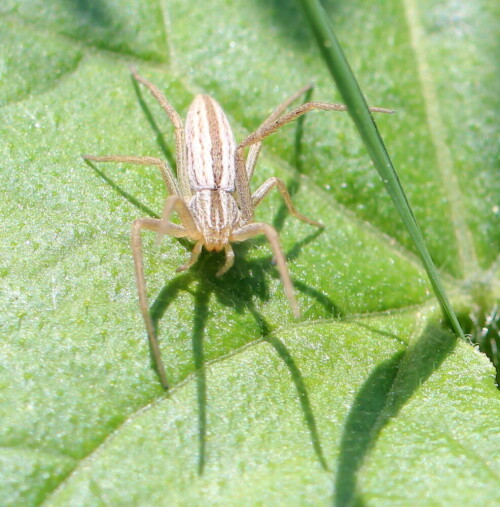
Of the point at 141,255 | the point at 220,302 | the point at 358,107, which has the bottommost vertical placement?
the point at 220,302

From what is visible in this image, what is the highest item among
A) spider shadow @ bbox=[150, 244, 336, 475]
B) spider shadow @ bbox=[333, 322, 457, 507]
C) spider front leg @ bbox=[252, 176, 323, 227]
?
spider front leg @ bbox=[252, 176, 323, 227]

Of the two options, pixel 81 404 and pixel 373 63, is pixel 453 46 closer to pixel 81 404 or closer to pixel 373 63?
pixel 373 63

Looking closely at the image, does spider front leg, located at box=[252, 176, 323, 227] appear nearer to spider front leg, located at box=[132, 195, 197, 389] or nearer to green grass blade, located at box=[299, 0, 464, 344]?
spider front leg, located at box=[132, 195, 197, 389]

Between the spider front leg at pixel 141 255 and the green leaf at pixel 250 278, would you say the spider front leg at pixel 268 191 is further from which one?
the spider front leg at pixel 141 255

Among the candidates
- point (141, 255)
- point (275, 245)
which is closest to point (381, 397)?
point (275, 245)

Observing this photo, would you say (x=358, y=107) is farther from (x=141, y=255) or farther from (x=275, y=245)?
(x=141, y=255)

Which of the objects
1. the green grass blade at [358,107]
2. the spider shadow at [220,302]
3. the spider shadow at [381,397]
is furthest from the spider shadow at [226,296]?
the green grass blade at [358,107]

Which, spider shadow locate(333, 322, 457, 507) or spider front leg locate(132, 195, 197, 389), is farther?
spider front leg locate(132, 195, 197, 389)

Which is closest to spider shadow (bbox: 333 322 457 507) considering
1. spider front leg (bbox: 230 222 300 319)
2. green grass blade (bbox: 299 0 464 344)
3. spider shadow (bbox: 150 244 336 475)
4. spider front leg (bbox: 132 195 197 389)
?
spider shadow (bbox: 150 244 336 475)
